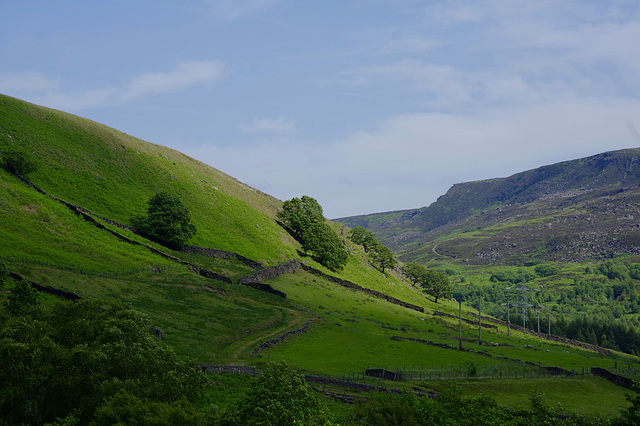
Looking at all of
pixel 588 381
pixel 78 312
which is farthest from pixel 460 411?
pixel 588 381

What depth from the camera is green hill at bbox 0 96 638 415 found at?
68000mm

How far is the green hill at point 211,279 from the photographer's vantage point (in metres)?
68.0

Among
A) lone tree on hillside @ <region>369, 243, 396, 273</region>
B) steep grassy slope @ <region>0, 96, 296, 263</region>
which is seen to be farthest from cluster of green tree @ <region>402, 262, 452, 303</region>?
steep grassy slope @ <region>0, 96, 296, 263</region>

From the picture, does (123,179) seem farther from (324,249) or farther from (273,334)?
(273,334)

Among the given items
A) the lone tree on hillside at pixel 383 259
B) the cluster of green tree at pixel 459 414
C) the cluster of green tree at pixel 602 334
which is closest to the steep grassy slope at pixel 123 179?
the lone tree on hillside at pixel 383 259

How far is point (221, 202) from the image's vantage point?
154875 mm

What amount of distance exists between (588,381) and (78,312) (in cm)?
7753

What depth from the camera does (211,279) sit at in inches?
3807

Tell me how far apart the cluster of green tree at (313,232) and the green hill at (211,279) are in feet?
18.3

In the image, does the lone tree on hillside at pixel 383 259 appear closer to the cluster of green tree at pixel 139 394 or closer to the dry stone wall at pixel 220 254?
the dry stone wall at pixel 220 254

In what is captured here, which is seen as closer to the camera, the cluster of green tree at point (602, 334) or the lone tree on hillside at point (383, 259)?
the cluster of green tree at point (602, 334)

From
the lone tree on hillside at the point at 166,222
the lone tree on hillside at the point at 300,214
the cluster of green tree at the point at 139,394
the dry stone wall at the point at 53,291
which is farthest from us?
the lone tree on hillside at the point at 300,214

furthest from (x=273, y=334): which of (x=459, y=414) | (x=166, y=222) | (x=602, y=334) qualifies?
(x=602, y=334)

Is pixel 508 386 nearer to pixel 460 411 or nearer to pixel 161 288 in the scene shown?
pixel 460 411
